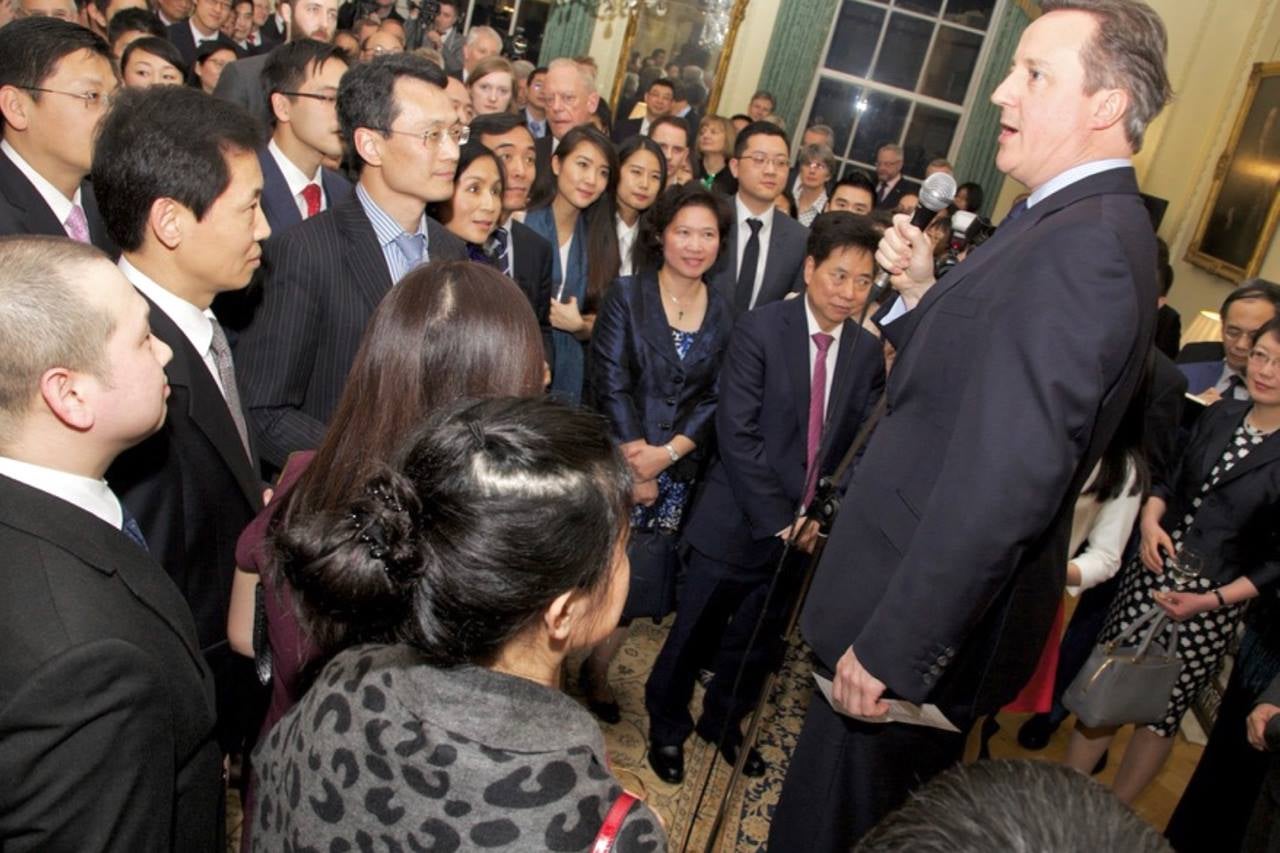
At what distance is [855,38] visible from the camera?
1073cm

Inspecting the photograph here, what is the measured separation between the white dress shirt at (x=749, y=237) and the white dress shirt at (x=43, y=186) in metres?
2.52

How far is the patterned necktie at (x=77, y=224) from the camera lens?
251 centimetres

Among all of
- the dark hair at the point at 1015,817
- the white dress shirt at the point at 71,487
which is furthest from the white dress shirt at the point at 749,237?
the dark hair at the point at 1015,817

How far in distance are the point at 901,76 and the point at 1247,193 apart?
16.3ft

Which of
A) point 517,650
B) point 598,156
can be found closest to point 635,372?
point 598,156

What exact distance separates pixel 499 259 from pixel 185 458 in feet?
5.22

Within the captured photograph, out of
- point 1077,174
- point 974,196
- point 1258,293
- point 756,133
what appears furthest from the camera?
point 974,196

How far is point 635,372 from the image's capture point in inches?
117

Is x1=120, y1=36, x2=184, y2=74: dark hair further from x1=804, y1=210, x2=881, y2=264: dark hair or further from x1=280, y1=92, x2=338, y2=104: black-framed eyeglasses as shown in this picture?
x1=804, y1=210, x2=881, y2=264: dark hair

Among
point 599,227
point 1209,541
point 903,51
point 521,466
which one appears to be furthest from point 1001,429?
point 903,51

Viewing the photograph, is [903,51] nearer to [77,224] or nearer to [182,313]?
[77,224]

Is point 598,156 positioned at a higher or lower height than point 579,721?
higher

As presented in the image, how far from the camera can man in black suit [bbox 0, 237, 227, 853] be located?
104 cm

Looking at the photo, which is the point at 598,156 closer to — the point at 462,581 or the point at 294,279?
the point at 294,279
